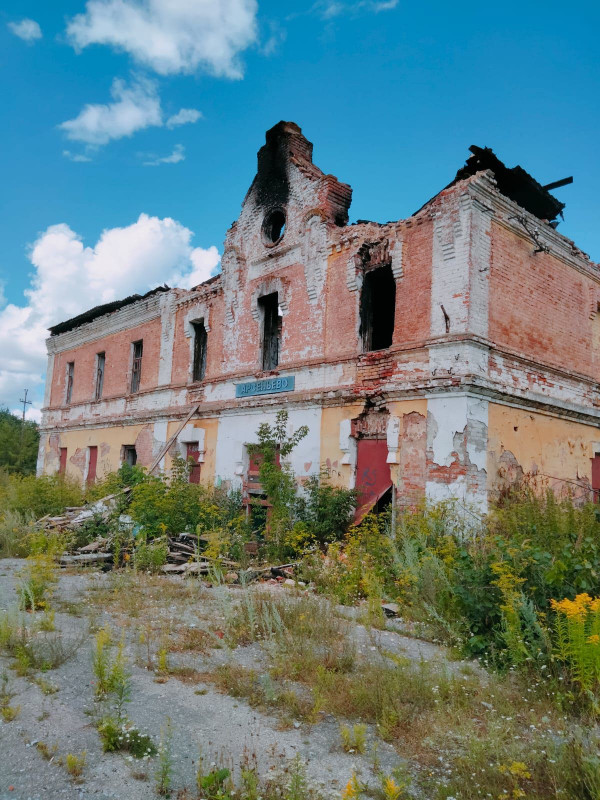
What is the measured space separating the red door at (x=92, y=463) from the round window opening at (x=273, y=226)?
388 inches

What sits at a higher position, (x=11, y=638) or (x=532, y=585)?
(x=532, y=585)

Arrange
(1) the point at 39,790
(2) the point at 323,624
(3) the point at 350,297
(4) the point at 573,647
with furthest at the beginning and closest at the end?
(3) the point at 350,297 → (2) the point at 323,624 → (4) the point at 573,647 → (1) the point at 39,790

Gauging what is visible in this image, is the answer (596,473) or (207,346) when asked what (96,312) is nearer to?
(207,346)

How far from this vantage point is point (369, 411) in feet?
35.7

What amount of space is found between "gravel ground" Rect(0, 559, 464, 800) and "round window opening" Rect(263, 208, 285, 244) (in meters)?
10.8

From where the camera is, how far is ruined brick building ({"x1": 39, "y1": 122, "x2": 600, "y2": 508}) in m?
9.75

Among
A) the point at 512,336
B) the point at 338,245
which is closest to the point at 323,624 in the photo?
the point at 512,336

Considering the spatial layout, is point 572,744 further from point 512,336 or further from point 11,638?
point 512,336

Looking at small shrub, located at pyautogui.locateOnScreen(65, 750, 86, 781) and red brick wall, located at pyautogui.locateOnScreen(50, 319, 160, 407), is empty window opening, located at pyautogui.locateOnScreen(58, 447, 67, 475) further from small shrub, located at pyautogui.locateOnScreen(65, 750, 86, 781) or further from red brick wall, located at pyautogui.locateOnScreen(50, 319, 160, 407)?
small shrub, located at pyautogui.locateOnScreen(65, 750, 86, 781)

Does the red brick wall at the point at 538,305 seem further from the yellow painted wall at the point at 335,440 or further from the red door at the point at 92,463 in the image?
the red door at the point at 92,463

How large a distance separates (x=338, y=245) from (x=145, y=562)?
722 centimetres

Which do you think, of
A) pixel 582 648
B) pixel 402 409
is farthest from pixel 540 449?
pixel 582 648

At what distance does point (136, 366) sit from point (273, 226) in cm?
708

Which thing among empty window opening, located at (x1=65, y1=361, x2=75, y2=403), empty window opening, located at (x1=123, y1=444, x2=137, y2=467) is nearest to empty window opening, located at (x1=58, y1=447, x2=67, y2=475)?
empty window opening, located at (x1=65, y1=361, x2=75, y2=403)
